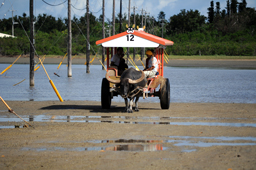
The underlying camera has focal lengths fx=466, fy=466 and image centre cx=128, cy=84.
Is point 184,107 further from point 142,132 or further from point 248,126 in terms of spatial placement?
point 142,132

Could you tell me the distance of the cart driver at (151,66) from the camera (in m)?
16.4

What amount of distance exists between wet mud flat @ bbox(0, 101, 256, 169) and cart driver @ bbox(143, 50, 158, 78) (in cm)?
132

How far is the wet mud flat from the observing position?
8.42 meters

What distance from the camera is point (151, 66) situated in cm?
1667

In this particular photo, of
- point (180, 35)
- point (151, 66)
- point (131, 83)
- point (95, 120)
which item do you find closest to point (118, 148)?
point (95, 120)

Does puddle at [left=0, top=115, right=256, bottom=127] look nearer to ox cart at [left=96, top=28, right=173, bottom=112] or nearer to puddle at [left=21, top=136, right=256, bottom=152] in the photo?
ox cart at [left=96, top=28, right=173, bottom=112]

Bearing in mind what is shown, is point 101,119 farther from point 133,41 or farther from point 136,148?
point 136,148

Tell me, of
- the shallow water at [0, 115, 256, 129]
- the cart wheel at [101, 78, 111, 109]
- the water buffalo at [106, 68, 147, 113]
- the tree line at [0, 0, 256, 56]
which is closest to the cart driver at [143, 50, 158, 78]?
the water buffalo at [106, 68, 147, 113]

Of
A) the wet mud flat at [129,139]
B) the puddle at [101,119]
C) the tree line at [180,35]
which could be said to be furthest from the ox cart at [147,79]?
the tree line at [180,35]

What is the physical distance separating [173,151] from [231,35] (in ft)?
329

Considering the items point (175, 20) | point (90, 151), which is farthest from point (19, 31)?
point (90, 151)

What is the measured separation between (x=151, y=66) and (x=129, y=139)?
6405 mm

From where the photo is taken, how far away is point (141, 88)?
15.6 meters

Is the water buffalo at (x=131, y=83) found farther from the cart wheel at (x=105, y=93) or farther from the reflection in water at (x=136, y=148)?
the reflection in water at (x=136, y=148)
